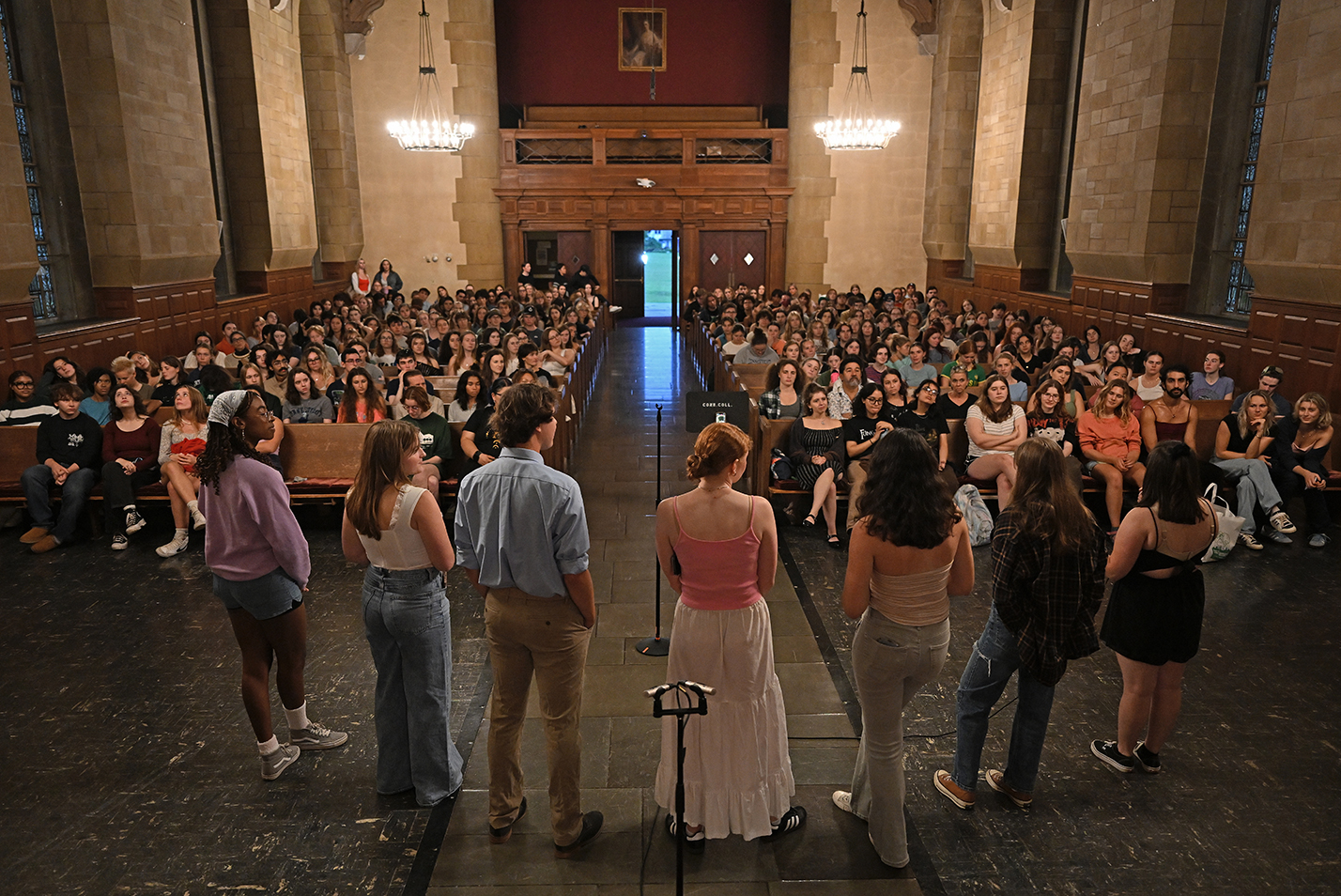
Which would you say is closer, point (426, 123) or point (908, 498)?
point (908, 498)

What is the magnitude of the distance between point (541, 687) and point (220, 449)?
1.51 m

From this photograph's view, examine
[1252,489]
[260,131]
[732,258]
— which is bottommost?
[1252,489]

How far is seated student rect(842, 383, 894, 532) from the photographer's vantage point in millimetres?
6984

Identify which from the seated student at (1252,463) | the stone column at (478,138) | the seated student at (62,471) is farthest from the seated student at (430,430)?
the stone column at (478,138)

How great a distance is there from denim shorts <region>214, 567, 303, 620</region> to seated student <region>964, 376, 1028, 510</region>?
5049 mm

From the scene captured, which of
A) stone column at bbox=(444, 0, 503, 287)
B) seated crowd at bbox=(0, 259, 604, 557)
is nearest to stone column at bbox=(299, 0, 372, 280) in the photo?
stone column at bbox=(444, 0, 503, 287)

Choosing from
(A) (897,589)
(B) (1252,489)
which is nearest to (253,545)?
(A) (897,589)

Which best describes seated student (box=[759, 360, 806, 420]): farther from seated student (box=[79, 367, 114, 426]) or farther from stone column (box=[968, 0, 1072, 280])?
stone column (box=[968, 0, 1072, 280])

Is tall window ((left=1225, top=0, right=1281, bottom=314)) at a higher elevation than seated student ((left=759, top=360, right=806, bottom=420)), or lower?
higher

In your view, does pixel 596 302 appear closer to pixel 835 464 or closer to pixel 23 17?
pixel 23 17

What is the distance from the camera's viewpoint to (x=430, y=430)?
23.3 ft

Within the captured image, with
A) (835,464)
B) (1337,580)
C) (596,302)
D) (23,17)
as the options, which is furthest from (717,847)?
(596,302)

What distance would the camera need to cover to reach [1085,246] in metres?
12.0

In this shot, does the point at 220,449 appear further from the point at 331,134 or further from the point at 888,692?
the point at 331,134
